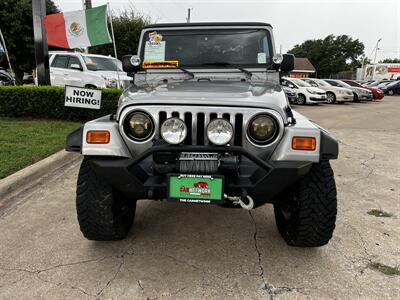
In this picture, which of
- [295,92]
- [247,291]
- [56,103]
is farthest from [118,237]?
[295,92]

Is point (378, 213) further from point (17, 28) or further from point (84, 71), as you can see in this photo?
point (17, 28)

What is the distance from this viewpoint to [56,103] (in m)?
7.92

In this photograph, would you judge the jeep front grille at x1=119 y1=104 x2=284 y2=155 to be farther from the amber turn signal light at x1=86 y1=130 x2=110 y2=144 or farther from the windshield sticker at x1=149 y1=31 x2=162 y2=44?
the windshield sticker at x1=149 y1=31 x2=162 y2=44

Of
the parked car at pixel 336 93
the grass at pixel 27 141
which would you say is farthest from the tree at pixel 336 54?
the grass at pixel 27 141

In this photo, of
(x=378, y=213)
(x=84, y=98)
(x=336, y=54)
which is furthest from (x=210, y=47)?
(x=336, y=54)

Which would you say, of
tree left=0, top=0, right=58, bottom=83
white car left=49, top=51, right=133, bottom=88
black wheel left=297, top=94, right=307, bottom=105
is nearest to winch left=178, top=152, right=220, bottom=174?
white car left=49, top=51, right=133, bottom=88

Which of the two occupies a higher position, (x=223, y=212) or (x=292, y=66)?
(x=292, y=66)

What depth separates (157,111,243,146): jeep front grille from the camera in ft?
7.78

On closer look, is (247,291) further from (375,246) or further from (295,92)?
(295,92)

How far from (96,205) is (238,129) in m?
1.18

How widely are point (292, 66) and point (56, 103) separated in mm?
6021

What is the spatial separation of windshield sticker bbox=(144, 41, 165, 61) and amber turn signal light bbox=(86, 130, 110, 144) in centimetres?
147

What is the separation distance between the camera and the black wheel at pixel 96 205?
2.62 m

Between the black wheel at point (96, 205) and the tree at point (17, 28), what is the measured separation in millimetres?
21157
